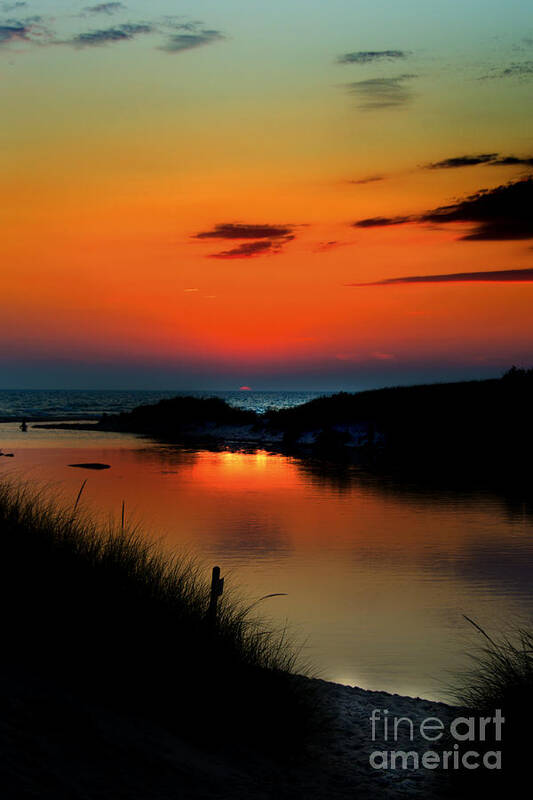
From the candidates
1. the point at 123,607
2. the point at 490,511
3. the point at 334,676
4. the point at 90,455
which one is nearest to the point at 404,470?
the point at 490,511

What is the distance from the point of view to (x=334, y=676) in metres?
9.89

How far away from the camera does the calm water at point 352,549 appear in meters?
11.0

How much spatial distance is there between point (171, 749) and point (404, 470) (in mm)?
30444

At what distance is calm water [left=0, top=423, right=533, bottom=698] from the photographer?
11016mm

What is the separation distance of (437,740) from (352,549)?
32.5 ft

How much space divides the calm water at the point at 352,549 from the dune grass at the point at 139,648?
2199 millimetres

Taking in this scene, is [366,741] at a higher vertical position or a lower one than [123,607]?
lower

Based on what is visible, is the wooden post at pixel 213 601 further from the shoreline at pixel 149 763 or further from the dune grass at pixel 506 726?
the dune grass at pixel 506 726

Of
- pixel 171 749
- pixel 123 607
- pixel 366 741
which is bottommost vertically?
pixel 366 741

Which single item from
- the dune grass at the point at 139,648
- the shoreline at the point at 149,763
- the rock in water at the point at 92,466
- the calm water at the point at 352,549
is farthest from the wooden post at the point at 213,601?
the rock in water at the point at 92,466

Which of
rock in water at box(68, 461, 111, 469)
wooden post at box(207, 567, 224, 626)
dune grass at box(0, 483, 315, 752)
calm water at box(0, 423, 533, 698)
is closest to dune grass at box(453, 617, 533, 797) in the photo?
dune grass at box(0, 483, 315, 752)

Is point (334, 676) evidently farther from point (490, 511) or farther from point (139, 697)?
point (490, 511)

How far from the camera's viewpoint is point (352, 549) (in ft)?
58.4

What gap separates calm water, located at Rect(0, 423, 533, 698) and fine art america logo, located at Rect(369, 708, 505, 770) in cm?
114
